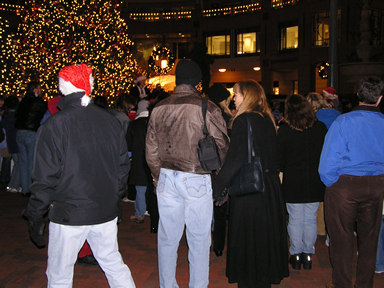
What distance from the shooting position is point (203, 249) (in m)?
4.08

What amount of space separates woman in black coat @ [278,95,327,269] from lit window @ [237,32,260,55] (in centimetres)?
3172

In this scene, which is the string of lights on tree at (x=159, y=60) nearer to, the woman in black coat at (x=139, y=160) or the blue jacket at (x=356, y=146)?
the woman in black coat at (x=139, y=160)

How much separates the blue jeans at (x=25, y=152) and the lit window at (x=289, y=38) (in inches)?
1038

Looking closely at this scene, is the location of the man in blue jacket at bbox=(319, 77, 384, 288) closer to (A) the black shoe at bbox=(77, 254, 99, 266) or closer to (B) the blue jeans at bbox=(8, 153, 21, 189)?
(A) the black shoe at bbox=(77, 254, 99, 266)

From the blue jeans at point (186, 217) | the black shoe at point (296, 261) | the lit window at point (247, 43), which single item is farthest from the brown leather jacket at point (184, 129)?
the lit window at point (247, 43)

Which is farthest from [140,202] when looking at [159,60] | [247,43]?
[247,43]

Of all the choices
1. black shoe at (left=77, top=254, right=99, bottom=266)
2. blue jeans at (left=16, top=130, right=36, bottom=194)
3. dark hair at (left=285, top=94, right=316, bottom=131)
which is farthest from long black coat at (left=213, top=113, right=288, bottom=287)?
blue jeans at (left=16, top=130, right=36, bottom=194)

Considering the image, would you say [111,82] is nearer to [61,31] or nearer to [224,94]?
[61,31]

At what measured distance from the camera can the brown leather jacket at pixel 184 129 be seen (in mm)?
3936

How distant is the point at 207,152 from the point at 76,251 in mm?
1354

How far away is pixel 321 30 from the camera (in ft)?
98.8

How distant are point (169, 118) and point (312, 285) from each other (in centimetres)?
250

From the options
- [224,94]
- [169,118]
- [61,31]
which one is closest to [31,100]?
[224,94]

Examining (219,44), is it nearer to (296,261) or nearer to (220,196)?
(296,261)
